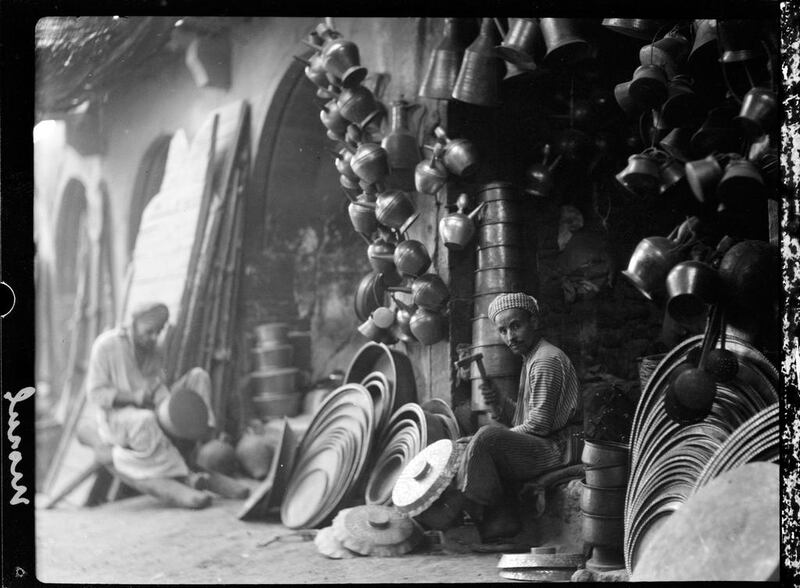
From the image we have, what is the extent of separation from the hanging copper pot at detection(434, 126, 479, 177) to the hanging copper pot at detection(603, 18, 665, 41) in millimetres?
958

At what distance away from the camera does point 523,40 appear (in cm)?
466

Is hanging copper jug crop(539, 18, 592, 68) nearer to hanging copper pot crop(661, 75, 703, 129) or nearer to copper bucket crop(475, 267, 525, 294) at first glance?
hanging copper pot crop(661, 75, 703, 129)

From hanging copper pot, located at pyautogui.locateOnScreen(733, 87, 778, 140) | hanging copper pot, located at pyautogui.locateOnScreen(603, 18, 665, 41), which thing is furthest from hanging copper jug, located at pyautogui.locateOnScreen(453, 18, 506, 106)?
hanging copper pot, located at pyautogui.locateOnScreen(733, 87, 778, 140)

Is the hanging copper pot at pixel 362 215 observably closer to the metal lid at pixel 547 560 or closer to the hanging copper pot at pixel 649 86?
the hanging copper pot at pixel 649 86

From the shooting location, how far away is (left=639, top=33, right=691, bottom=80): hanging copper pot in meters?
4.51

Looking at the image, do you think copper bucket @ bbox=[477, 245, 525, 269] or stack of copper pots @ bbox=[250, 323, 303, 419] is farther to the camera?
stack of copper pots @ bbox=[250, 323, 303, 419]

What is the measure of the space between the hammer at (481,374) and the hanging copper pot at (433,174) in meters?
0.95

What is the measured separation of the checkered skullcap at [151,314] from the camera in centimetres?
531

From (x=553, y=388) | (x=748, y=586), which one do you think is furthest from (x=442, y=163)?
(x=748, y=586)

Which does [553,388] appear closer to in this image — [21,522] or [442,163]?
[442,163]

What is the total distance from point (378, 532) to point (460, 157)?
81.3 inches

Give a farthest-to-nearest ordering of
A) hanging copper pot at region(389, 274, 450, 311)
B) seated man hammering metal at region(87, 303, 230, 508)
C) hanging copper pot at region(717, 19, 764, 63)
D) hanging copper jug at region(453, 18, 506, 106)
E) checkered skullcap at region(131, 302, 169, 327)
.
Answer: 1. checkered skullcap at region(131, 302, 169, 327)
2. seated man hammering metal at region(87, 303, 230, 508)
3. hanging copper pot at region(389, 274, 450, 311)
4. hanging copper jug at region(453, 18, 506, 106)
5. hanging copper pot at region(717, 19, 764, 63)

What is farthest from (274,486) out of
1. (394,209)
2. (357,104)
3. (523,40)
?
(523,40)

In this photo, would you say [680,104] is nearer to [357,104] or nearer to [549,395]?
[549,395]
